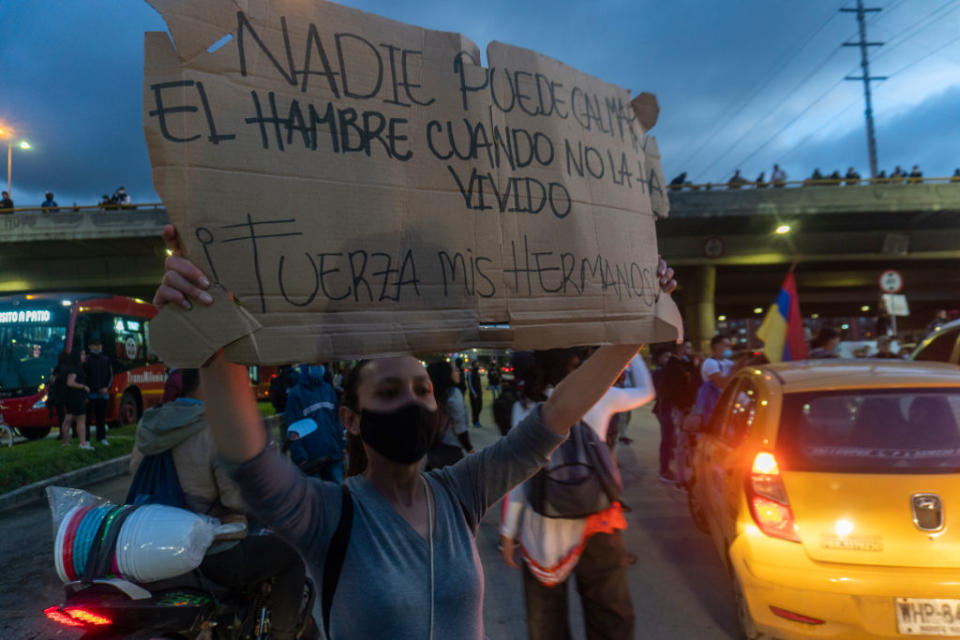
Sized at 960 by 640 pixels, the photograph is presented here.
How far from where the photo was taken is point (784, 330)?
600cm

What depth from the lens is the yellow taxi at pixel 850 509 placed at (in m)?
2.87

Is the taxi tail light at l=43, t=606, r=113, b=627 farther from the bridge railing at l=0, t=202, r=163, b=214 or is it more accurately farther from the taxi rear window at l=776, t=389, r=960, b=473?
the bridge railing at l=0, t=202, r=163, b=214

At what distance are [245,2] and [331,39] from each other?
0.62ft

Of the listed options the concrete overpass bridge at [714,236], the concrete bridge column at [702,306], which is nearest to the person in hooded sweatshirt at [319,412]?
the concrete overpass bridge at [714,236]

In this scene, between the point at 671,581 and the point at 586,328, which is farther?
the point at 671,581

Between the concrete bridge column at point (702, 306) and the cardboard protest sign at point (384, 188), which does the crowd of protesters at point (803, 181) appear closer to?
the concrete bridge column at point (702, 306)

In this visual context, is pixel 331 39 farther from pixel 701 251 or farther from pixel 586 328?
pixel 701 251

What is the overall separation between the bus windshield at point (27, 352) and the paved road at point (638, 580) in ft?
26.7

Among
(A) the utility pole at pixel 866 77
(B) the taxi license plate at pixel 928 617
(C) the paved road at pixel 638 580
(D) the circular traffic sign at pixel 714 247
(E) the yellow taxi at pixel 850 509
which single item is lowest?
(C) the paved road at pixel 638 580

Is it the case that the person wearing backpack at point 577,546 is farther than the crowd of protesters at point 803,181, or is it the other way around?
the crowd of protesters at point 803,181

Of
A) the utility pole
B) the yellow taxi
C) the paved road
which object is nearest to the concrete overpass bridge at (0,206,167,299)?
the paved road

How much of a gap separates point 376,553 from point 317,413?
4050 mm

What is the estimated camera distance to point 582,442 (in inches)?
117

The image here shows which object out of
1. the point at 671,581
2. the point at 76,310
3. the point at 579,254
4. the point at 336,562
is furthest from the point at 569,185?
the point at 76,310
